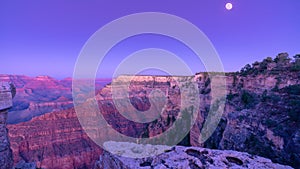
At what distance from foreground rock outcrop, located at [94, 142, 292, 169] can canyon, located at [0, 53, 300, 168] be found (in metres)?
1.17

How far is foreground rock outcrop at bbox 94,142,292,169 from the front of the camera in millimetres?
6320

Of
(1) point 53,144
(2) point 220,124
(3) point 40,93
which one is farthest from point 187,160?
(3) point 40,93

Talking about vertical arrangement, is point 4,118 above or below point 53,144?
above

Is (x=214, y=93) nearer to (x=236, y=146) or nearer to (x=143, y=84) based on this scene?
(x=236, y=146)

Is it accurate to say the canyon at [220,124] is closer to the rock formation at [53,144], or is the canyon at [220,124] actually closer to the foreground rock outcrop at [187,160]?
the rock formation at [53,144]

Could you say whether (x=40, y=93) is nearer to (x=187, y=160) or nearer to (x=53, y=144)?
(x=53, y=144)

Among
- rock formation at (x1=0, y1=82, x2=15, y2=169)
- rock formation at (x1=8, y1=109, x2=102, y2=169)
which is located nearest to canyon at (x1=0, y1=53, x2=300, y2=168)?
rock formation at (x1=8, y1=109, x2=102, y2=169)

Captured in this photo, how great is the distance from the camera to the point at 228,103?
20969mm

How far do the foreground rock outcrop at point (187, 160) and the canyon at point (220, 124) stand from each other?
1.17m

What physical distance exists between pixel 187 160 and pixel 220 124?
1530 centimetres

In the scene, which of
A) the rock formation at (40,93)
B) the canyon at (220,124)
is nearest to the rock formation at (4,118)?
the canyon at (220,124)

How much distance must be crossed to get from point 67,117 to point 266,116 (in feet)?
133

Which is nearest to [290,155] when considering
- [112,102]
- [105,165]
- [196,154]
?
[196,154]

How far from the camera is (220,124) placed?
792 inches
